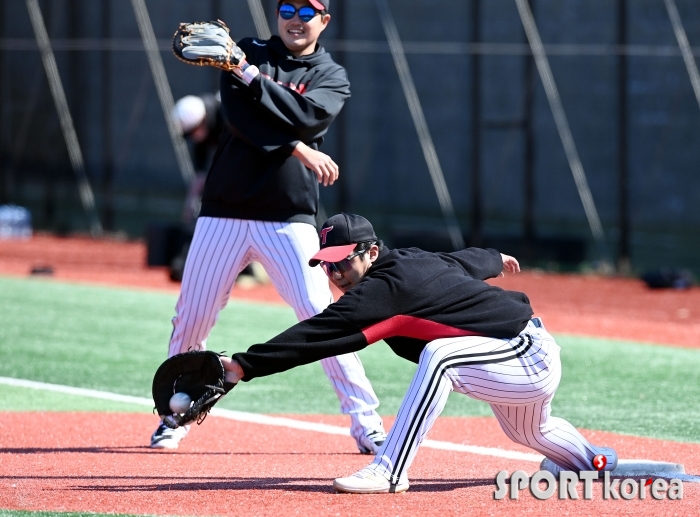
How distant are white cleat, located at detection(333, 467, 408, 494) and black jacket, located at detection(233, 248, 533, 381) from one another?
0.47 m

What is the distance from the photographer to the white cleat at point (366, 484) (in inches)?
178

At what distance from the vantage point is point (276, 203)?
220 inches

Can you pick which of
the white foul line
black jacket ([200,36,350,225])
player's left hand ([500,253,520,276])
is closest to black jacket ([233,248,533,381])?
player's left hand ([500,253,520,276])

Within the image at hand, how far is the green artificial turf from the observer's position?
7051mm

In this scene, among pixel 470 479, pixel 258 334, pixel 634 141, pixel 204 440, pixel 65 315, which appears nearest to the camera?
pixel 470 479

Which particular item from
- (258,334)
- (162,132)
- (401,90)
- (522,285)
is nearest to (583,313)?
(522,285)

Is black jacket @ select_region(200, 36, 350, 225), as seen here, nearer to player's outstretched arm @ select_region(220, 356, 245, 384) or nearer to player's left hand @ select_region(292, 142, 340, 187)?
player's left hand @ select_region(292, 142, 340, 187)

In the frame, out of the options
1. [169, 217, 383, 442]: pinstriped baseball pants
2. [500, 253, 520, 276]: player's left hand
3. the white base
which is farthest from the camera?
[169, 217, 383, 442]: pinstriped baseball pants

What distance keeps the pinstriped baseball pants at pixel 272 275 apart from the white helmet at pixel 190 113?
258 inches

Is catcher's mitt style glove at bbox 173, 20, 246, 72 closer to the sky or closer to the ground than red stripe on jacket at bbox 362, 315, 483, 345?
closer to the sky

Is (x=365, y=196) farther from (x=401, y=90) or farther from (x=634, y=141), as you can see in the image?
(x=634, y=141)

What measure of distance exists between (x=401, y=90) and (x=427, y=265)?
15651 millimetres

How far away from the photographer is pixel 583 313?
1284 cm

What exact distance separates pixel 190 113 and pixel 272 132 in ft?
22.4
